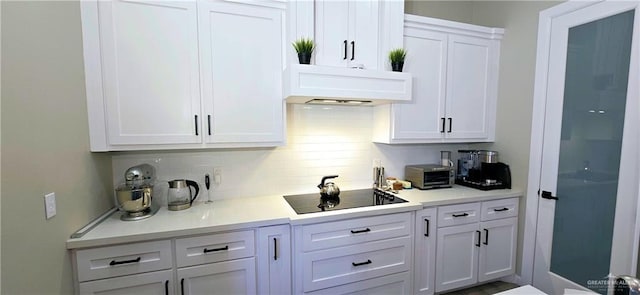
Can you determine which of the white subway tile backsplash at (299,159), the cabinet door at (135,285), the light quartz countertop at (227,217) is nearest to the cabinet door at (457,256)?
the light quartz countertop at (227,217)

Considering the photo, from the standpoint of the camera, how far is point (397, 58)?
80.9 inches

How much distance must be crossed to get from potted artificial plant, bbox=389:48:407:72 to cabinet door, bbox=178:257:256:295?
65.9 inches

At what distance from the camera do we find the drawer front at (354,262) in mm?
1790

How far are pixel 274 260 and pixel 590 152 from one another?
232cm

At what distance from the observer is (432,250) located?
2150 millimetres

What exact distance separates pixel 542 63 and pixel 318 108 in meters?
1.84

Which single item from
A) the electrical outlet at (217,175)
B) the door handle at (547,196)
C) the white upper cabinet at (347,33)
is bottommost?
the door handle at (547,196)

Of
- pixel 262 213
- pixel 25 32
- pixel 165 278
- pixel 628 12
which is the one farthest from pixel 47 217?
pixel 628 12

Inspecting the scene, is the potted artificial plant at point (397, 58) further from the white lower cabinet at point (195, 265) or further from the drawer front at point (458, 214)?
the white lower cabinet at point (195, 265)

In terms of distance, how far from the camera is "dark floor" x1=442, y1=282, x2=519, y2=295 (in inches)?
94.5

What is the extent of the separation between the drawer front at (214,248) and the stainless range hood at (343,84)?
3.15 feet

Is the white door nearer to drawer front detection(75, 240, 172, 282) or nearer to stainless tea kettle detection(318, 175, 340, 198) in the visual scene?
stainless tea kettle detection(318, 175, 340, 198)

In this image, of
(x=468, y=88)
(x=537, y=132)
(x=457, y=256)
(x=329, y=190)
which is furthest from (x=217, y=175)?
(x=537, y=132)

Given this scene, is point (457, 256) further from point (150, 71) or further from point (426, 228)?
point (150, 71)
